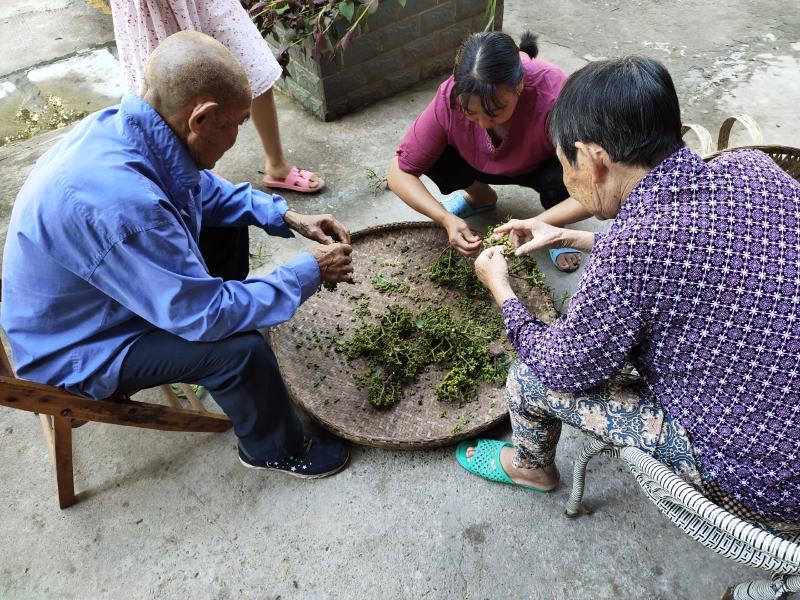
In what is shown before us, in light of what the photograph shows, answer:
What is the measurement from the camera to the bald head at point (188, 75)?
1487mm

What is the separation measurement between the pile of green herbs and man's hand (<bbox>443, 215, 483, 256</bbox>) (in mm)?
95

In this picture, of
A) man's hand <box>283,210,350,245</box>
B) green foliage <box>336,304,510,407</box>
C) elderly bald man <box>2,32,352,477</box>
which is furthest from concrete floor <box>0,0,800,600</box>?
man's hand <box>283,210,350,245</box>

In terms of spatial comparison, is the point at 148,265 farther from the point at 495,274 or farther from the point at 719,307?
the point at 719,307

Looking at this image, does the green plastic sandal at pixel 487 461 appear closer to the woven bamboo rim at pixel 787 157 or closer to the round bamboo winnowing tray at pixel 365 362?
the round bamboo winnowing tray at pixel 365 362

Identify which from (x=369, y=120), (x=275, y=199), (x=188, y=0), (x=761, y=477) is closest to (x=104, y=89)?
(x=369, y=120)

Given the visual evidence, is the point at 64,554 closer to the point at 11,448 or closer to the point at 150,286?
the point at 11,448

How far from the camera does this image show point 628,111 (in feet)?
4.30

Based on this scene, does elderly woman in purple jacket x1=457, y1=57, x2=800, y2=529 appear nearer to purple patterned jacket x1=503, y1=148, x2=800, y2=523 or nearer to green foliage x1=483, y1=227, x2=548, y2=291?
purple patterned jacket x1=503, y1=148, x2=800, y2=523

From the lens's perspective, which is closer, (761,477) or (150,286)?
(761,477)

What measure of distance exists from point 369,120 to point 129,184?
2.52 m

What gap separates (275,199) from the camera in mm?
2330

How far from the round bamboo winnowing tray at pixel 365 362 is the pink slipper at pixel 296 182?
685 millimetres

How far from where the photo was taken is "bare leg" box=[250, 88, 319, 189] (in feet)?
10.1

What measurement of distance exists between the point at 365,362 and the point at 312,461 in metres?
0.46
